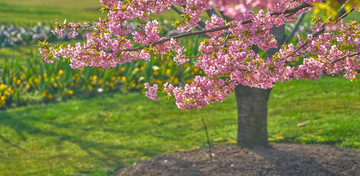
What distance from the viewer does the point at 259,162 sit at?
542 cm

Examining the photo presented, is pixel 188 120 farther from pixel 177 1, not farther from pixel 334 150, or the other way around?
pixel 177 1

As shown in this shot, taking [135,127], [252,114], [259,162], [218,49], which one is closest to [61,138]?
[135,127]

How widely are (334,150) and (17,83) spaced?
640 cm

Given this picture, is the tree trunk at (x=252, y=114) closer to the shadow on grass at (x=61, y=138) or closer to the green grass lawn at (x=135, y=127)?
the green grass lawn at (x=135, y=127)

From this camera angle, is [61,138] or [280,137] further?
[61,138]

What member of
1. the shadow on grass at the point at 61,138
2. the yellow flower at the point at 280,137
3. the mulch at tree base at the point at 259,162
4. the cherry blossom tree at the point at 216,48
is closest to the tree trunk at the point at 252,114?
the mulch at tree base at the point at 259,162

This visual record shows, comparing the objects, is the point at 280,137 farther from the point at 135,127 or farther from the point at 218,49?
the point at 218,49

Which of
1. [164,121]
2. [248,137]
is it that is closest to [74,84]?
[164,121]

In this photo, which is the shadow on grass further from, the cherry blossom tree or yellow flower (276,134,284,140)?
the cherry blossom tree

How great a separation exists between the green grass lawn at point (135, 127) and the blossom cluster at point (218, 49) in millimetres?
2416

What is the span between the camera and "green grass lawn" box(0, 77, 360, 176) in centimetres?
650

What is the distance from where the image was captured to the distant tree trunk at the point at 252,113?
5.64 m

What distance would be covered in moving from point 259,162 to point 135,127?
9.47 feet

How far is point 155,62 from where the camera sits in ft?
31.7
